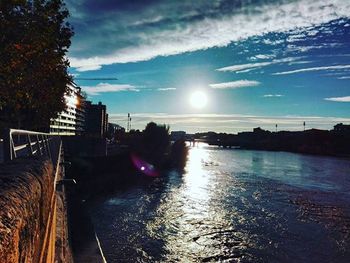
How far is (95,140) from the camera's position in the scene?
82.4 metres

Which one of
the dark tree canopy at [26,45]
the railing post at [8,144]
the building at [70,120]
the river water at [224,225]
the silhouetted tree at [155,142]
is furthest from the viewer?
the building at [70,120]

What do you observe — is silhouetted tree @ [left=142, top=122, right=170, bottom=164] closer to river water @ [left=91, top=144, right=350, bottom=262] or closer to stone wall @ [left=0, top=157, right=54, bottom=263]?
river water @ [left=91, top=144, right=350, bottom=262]

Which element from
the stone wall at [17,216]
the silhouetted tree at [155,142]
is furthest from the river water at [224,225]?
the silhouetted tree at [155,142]

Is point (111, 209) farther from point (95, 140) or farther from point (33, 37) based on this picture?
point (95, 140)

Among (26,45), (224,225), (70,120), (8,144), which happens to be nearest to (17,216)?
(8,144)

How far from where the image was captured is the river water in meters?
27.8

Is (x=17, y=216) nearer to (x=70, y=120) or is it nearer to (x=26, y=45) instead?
(x=26, y=45)

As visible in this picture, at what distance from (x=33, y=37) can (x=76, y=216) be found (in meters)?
16.4

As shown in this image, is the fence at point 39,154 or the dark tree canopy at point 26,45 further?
the dark tree canopy at point 26,45

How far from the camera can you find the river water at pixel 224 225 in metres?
27.8

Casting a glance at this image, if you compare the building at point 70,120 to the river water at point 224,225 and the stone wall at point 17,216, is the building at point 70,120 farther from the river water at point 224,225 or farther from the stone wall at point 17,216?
the stone wall at point 17,216

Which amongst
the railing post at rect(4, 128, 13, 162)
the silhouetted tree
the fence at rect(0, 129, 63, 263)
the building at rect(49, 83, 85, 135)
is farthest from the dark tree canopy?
the silhouetted tree

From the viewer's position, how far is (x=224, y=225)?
116 feet

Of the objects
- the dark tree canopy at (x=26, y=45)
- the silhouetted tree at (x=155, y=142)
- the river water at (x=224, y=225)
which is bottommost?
the river water at (x=224, y=225)
